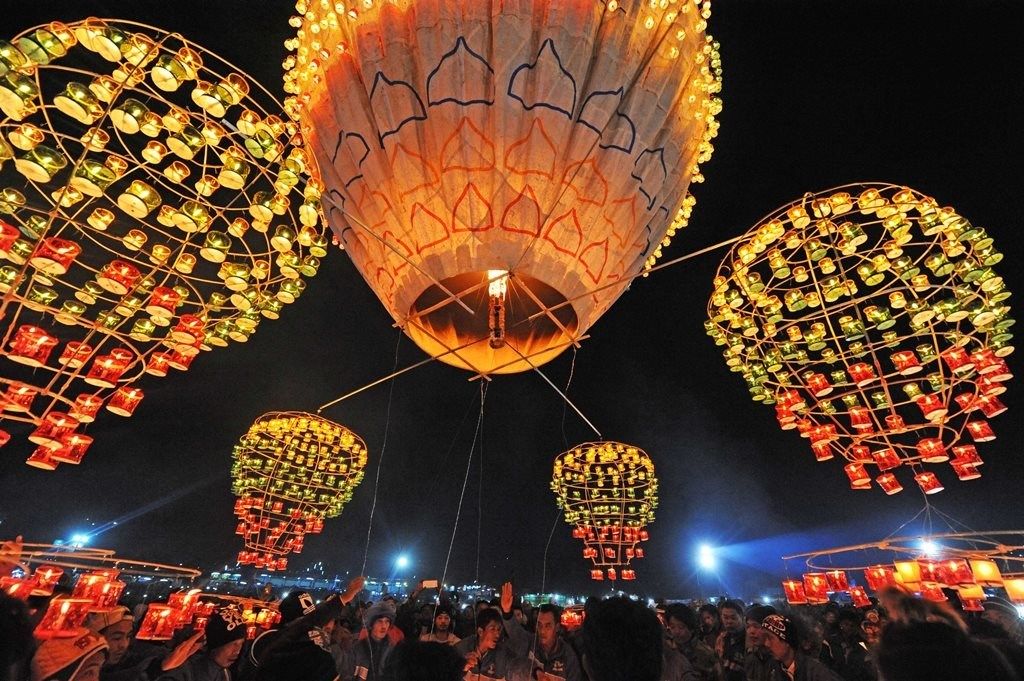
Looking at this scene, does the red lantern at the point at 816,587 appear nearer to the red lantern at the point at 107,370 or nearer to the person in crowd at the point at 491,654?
the person in crowd at the point at 491,654

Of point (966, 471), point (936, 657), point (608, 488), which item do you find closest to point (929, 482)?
point (966, 471)

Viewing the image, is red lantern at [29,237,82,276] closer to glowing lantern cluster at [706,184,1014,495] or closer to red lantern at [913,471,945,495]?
glowing lantern cluster at [706,184,1014,495]

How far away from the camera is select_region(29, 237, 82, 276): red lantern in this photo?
3654 millimetres

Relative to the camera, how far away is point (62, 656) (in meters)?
3.42

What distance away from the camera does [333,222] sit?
3857mm

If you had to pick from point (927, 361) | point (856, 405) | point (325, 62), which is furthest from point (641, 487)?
point (325, 62)

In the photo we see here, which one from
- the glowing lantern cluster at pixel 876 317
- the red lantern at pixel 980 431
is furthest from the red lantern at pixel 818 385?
the red lantern at pixel 980 431

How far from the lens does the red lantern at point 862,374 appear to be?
17.9ft

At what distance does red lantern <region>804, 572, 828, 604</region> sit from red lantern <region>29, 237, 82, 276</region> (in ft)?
39.7

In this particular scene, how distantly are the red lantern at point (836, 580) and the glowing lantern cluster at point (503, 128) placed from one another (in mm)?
9129

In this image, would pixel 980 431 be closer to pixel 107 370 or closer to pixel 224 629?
pixel 224 629

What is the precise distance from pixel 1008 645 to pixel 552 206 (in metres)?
3.18

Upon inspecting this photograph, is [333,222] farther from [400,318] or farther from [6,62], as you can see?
[6,62]

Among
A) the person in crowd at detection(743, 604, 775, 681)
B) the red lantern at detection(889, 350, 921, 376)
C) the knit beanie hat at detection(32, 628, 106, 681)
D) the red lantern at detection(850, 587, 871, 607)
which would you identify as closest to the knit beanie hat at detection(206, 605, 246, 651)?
the knit beanie hat at detection(32, 628, 106, 681)
